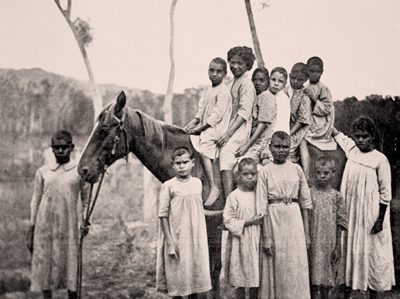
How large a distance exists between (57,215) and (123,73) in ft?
4.55

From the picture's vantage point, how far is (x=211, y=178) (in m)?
4.12

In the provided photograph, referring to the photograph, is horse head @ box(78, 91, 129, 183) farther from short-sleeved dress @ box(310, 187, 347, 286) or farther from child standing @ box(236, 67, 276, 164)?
short-sleeved dress @ box(310, 187, 347, 286)

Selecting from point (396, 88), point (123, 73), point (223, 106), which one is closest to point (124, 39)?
point (123, 73)

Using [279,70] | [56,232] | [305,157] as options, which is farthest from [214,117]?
[56,232]

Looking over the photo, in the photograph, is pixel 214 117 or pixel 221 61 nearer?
pixel 214 117

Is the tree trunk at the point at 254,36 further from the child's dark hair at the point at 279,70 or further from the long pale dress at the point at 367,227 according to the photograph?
the long pale dress at the point at 367,227

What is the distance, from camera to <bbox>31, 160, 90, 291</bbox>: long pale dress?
405 centimetres

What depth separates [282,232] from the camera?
13.3 feet

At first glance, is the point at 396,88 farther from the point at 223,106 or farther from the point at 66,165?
the point at 66,165

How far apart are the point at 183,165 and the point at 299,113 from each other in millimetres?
1266

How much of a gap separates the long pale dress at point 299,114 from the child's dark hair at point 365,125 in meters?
0.42

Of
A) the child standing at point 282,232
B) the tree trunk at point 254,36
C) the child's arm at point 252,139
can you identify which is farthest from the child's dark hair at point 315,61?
the child standing at point 282,232

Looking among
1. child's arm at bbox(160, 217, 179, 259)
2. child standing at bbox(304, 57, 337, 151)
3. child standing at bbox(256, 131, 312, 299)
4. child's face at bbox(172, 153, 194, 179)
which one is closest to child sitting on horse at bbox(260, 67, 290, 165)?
child standing at bbox(304, 57, 337, 151)

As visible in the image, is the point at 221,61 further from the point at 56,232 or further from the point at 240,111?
the point at 56,232
